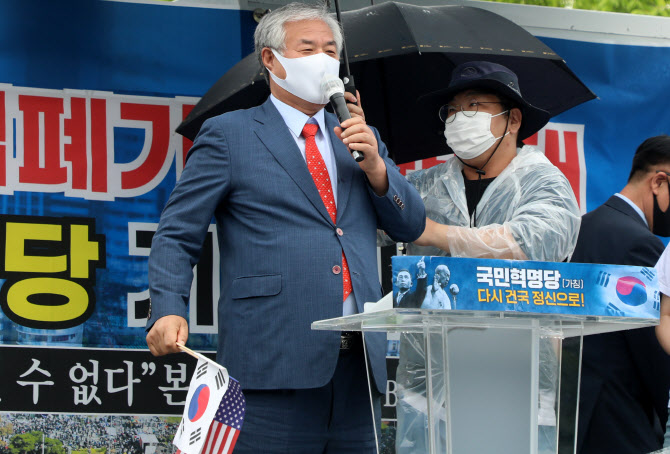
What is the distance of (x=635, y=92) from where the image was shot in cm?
468

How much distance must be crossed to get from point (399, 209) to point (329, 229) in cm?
20

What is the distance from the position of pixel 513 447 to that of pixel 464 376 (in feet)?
0.58

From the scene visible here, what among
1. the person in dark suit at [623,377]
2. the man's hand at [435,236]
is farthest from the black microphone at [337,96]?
the person in dark suit at [623,377]

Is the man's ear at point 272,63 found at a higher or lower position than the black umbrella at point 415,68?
lower

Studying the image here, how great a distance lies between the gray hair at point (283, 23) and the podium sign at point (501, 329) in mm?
938

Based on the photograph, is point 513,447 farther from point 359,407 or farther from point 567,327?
point 359,407

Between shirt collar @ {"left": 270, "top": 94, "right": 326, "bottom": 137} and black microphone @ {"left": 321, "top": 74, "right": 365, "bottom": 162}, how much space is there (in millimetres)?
107

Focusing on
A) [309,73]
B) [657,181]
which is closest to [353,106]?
[309,73]

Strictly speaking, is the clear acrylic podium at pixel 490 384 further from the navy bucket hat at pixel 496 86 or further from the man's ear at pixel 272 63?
the navy bucket hat at pixel 496 86

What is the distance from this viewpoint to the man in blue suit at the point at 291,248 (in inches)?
95.0

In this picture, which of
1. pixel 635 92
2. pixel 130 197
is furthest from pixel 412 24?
pixel 635 92

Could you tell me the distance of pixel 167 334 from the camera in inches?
90.8

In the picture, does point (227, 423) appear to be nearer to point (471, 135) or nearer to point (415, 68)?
point (471, 135)

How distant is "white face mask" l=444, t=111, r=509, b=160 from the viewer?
299 centimetres
